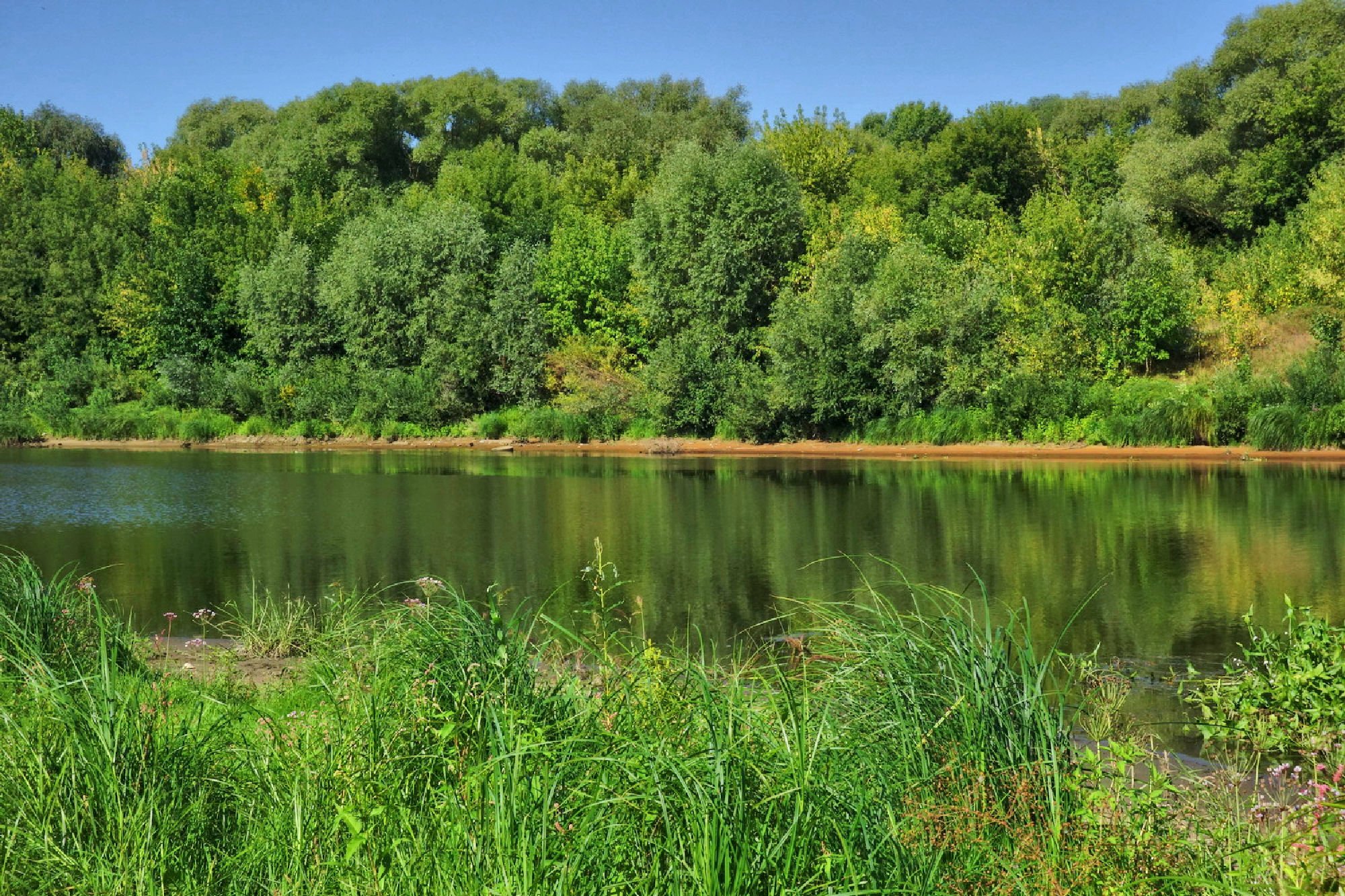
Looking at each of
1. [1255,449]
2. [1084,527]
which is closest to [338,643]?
[1084,527]

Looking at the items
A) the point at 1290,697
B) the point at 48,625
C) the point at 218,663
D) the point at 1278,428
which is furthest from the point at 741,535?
the point at 1278,428

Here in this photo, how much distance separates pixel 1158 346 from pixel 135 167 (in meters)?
57.6

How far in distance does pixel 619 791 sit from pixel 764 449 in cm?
3256

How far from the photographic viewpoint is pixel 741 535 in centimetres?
1778

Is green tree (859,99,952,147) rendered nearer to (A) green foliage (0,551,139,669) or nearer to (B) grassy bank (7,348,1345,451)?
(B) grassy bank (7,348,1345,451)

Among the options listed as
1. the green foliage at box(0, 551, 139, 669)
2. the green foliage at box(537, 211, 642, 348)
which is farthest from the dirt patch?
the green foliage at box(537, 211, 642, 348)

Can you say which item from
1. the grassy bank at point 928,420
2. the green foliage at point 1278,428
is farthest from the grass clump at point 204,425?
the green foliage at point 1278,428

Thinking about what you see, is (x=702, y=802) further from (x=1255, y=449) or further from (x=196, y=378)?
(x=196, y=378)

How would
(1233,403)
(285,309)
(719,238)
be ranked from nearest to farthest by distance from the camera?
(1233,403), (719,238), (285,309)

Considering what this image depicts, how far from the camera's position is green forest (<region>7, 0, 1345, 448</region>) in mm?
32781

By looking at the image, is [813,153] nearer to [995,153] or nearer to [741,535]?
[995,153]

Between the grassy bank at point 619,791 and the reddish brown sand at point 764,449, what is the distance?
2513 cm

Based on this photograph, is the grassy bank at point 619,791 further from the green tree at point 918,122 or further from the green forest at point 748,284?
the green tree at point 918,122

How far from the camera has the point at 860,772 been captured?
412 centimetres
